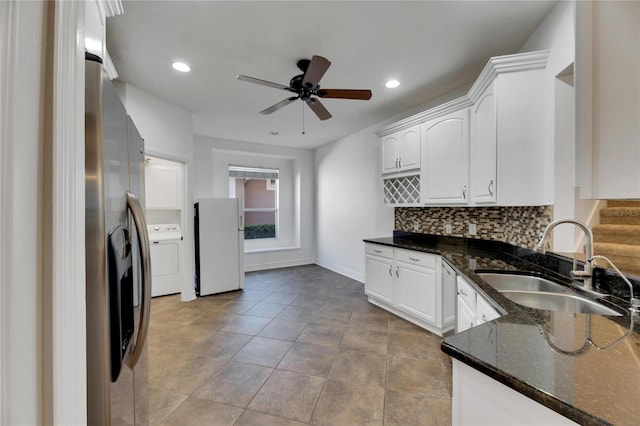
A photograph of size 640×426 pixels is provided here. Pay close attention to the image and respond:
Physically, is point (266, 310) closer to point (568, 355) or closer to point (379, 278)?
point (379, 278)

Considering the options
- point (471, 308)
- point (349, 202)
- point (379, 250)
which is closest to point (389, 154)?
point (379, 250)

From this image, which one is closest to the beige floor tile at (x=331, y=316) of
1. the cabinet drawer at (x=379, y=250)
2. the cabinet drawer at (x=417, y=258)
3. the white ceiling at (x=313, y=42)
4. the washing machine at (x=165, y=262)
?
the cabinet drawer at (x=379, y=250)

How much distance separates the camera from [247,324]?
2973 millimetres

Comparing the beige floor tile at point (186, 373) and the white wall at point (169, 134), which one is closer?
the beige floor tile at point (186, 373)

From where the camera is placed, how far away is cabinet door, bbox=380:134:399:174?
3420 millimetres

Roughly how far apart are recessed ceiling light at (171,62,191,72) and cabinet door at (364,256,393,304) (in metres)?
2.95

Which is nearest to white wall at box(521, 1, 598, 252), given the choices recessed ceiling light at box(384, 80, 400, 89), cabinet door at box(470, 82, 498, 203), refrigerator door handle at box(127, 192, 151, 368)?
cabinet door at box(470, 82, 498, 203)

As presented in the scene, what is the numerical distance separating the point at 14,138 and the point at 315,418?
191 cm

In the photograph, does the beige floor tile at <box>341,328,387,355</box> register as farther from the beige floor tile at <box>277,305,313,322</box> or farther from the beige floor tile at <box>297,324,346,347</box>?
the beige floor tile at <box>277,305,313,322</box>

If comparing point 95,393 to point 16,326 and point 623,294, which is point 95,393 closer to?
point 16,326

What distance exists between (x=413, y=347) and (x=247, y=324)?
1.77 m

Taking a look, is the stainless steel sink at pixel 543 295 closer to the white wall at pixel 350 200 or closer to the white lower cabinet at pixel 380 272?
the white lower cabinet at pixel 380 272

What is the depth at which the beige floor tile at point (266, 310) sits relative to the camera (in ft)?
10.6

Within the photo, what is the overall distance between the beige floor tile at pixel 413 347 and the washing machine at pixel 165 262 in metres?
2.96
